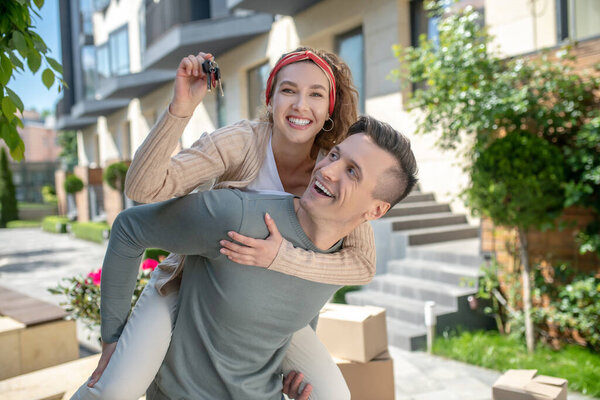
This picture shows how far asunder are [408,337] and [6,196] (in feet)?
87.6

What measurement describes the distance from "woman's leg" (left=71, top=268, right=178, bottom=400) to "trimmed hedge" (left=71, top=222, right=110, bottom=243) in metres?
13.9

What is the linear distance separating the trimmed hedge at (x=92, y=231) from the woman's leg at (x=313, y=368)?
546 inches

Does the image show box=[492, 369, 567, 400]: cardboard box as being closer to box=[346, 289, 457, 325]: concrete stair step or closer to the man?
the man

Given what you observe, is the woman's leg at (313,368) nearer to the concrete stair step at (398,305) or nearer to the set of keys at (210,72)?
the set of keys at (210,72)

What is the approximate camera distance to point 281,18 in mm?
11117

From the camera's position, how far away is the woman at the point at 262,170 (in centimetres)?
149

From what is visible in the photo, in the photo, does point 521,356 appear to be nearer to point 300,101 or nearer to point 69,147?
point 300,101

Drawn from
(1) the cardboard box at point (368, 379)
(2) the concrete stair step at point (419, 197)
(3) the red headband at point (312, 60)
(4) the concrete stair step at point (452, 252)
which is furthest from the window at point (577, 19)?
(3) the red headband at point (312, 60)

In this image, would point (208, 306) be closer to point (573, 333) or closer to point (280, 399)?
point (280, 399)

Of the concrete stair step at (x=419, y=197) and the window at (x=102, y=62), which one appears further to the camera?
the window at (x=102, y=62)

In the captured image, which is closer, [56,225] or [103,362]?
[103,362]

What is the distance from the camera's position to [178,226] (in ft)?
4.77

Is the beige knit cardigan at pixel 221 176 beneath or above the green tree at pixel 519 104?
beneath

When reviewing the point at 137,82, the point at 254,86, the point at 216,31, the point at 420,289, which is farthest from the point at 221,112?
the point at 420,289
